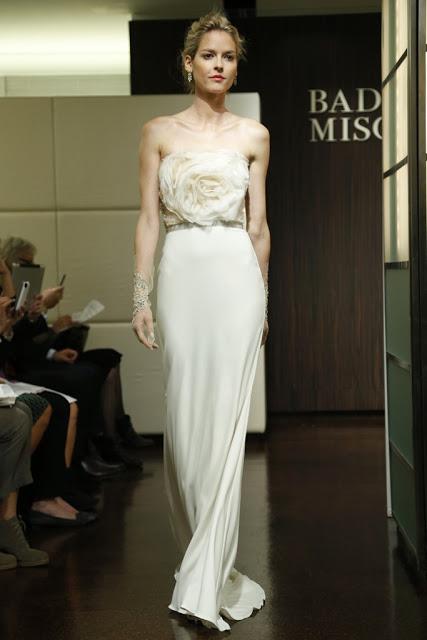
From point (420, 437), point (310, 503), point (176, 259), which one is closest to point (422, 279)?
point (420, 437)

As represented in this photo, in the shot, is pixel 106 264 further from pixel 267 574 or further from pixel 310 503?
pixel 267 574

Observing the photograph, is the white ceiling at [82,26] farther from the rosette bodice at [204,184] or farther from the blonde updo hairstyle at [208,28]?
the rosette bodice at [204,184]

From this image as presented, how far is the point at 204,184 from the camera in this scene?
10.7ft

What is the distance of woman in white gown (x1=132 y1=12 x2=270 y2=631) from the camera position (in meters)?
3.26

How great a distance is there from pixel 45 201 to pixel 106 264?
0.54 meters

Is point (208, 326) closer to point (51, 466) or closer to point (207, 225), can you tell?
point (207, 225)

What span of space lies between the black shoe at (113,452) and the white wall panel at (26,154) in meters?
1.55

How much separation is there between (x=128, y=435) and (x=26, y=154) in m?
1.84

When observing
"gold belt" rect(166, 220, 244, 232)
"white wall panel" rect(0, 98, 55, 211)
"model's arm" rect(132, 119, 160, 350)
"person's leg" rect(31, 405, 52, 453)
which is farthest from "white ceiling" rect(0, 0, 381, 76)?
"gold belt" rect(166, 220, 244, 232)

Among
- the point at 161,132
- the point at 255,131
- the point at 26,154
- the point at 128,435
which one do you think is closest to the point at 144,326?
the point at 161,132

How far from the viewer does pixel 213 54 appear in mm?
3293

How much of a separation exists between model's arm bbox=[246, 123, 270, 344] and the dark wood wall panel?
4.21m

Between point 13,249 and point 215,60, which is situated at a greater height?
point 215,60

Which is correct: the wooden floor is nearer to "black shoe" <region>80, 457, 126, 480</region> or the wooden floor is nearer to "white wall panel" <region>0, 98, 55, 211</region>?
"black shoe" <region>80, 457, 126, 480</region>
